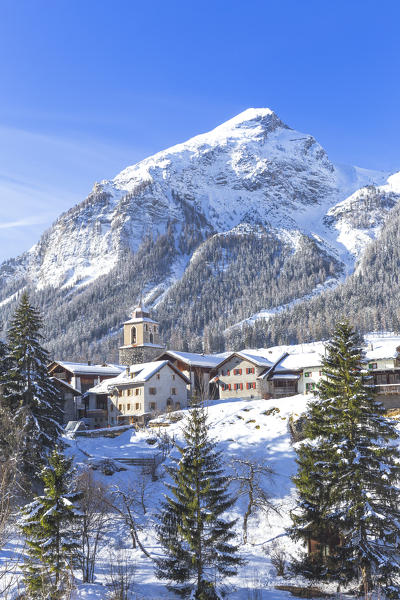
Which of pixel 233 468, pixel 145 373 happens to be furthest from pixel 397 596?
pixel 145 373

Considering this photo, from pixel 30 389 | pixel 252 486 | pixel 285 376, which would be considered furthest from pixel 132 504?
pixel 285 376

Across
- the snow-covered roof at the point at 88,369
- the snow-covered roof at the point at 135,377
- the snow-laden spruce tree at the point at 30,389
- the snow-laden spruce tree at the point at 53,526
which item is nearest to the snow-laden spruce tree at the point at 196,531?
the snow-laden spruce tree at the point at 53,526

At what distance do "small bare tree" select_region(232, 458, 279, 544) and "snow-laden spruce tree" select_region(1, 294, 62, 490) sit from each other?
15725 millimetres

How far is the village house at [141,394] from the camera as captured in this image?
80188mm

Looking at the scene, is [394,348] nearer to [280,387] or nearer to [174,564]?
[280,387]

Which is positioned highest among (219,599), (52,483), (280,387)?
(280,387)

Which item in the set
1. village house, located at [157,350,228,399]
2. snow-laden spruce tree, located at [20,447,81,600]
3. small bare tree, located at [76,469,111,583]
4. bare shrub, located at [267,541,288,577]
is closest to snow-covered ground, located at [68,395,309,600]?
bare shrub, located at [267,541,288,577]

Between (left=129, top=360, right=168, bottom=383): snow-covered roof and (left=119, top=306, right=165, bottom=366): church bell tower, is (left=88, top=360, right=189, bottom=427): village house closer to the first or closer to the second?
(left=129, top=360, right=168, bottom=383): snow-covered roof

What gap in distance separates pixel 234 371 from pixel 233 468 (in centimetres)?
3541

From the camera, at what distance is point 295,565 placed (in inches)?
1458

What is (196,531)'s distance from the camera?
32656 mm

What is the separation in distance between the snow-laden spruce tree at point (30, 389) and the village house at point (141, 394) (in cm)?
3290

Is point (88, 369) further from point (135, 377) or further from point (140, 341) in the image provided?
point (140, 341)

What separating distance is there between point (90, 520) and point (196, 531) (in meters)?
9.41
